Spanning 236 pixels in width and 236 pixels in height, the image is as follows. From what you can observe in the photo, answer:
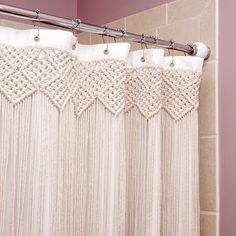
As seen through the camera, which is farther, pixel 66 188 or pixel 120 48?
pixel 120 48

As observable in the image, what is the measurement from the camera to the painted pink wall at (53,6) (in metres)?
1.86

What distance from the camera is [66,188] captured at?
41.8 inches

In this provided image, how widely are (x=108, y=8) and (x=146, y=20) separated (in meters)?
0.26

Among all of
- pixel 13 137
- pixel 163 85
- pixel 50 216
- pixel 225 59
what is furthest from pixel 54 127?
pixel 225 59

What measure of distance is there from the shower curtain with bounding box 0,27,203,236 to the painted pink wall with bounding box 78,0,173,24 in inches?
17.8

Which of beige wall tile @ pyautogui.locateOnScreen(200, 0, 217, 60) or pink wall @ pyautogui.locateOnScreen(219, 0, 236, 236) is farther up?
beige wall tile @ pyautogui.locateOnScreen(200, 0, 217, 60)

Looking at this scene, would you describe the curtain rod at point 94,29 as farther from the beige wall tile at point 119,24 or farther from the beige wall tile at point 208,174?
the beige wall tile at point 119,24

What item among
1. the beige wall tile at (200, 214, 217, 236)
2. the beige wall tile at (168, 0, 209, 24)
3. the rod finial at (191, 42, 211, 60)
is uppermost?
the beige wall tile at (168, 0, 209, 24)

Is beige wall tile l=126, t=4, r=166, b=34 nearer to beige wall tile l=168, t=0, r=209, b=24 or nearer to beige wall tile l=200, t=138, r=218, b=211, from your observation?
beige wall tile l=168, t=0, r=209, b=24

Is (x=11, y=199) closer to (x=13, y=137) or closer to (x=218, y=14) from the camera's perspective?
(x=13, y=137)

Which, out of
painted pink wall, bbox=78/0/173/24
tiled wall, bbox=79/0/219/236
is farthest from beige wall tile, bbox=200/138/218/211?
painted pink wall, bbox=78/0/173/24

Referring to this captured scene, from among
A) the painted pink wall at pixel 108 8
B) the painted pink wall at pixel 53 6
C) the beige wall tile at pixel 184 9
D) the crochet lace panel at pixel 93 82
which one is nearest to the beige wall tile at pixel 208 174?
the crochet lace panel at pixel 93 82

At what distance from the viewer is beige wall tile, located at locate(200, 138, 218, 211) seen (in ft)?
4.45

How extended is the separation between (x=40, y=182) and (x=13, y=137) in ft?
0.37
